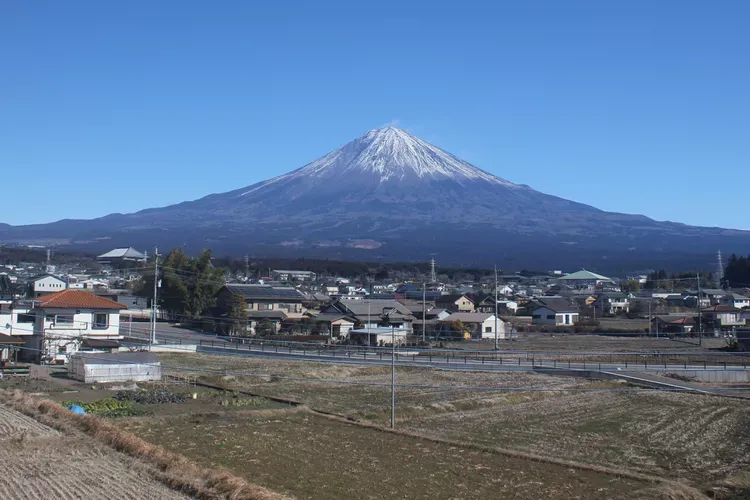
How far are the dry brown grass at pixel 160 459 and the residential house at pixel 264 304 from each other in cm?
2491

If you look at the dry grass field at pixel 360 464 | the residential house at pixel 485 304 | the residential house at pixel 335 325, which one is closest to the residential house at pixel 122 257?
the residential house at pixel 485 304

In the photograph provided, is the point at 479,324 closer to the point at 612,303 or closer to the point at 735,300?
the point at 612,303

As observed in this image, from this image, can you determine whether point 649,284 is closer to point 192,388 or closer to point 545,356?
point 545,356

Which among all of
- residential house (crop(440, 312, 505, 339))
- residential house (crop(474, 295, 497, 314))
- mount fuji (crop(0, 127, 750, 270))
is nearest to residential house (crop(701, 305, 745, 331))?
residential house (crop(440, 312, 505, 339))

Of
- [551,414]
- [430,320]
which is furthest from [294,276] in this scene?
[551,414]

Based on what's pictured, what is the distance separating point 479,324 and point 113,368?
2425 cm

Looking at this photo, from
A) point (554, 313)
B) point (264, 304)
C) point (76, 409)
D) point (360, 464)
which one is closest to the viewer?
point (360, 464)

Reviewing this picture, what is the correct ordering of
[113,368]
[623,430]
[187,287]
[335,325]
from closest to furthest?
[623,430] < [113,368] < [335,325] < [187,287]

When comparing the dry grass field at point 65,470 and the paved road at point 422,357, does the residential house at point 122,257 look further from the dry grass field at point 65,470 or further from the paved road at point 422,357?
the dry grass field at point 65,470

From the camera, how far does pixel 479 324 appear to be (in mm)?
41094

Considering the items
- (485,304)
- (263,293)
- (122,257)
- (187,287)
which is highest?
(122,257)

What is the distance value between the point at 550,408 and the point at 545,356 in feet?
42.7

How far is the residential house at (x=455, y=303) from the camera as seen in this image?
4844 centimetres

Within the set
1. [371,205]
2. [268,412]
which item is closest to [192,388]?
[268,412]
